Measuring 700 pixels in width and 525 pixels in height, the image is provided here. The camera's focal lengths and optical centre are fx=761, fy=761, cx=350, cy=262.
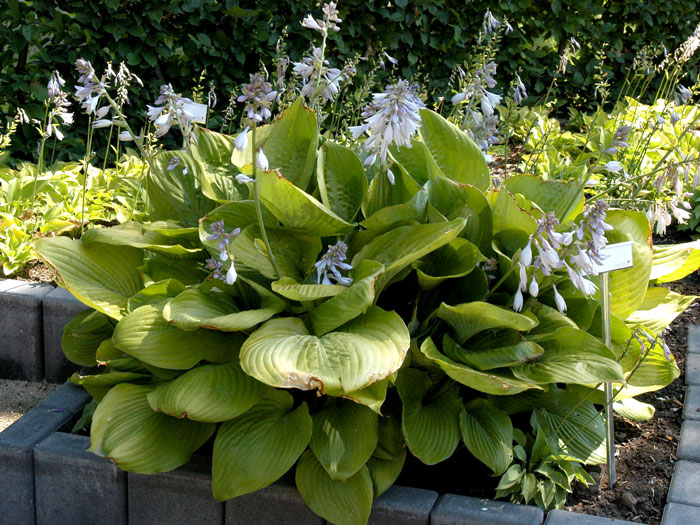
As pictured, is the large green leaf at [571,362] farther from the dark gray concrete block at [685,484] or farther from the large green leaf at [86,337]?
the large green leaf at [86,337]

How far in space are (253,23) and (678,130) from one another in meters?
2.93

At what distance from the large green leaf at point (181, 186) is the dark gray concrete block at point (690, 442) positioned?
187 centimetres

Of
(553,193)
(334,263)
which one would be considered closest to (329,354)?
(334,263)

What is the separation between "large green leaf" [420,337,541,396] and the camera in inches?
84.2

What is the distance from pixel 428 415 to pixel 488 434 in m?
0.19

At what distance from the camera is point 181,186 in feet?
9.53

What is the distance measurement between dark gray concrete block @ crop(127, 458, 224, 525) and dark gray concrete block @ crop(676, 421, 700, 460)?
4.99ft

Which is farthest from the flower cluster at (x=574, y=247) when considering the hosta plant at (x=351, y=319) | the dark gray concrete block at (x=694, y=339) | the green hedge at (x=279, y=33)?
the green hedge at (x=279, y=33)

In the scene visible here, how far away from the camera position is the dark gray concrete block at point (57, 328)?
3.17 metres

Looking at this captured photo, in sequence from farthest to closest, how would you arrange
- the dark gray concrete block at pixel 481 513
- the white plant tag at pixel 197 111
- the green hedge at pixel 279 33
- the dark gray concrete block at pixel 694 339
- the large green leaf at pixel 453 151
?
the green hedge at pixel 279 33, the dark gray concrete block at pixel 694 339, the large green leaf at pixel 453 151, the white plant tag at pixel 197 111, the dark gray concrete block at pixel 481 513

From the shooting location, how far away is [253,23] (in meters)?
5.11

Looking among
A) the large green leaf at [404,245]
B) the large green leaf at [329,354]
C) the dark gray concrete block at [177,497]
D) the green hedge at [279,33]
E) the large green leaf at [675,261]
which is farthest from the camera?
the green hedge at [279,33]

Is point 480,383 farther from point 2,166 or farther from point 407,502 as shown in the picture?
point 2,166

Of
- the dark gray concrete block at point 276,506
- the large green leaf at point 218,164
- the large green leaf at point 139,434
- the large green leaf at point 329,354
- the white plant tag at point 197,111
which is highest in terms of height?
the white plant tag at point 197,111
